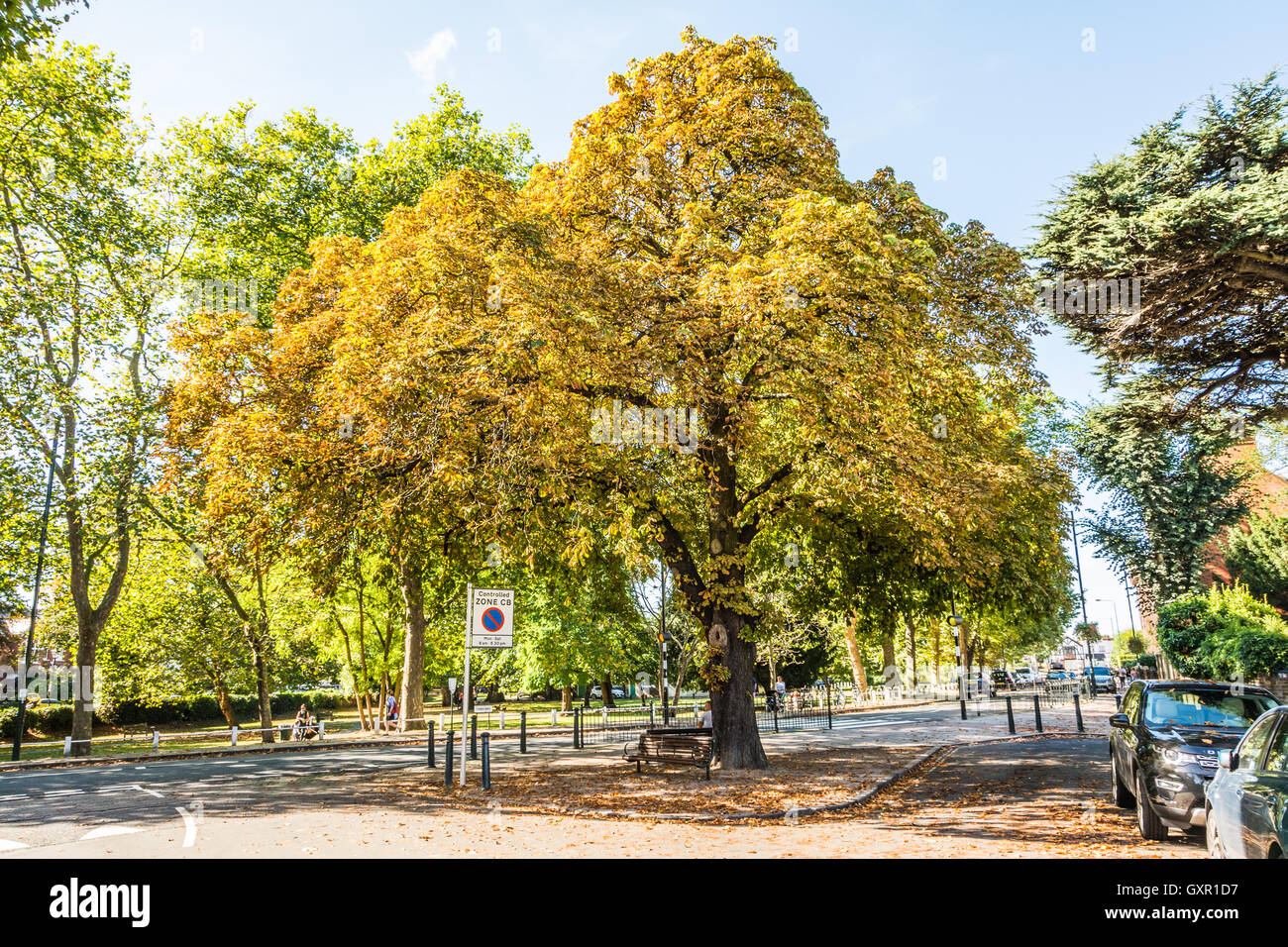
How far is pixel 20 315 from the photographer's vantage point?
2433 cm

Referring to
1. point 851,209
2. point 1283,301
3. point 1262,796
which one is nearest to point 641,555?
point 851,209

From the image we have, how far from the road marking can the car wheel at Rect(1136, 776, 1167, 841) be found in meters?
12.3

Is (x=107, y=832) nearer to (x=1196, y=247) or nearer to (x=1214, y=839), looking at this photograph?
(x=1214, y=839)

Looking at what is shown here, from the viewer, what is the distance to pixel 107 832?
32.5 feet

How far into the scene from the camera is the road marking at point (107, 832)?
9.61 m

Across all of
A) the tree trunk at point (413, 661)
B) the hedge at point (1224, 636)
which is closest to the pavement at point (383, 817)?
the hedge at point (1224, 636)

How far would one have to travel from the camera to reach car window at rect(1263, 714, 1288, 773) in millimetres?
5340

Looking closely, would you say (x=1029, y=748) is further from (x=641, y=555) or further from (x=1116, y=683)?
(x=1116, y=683)

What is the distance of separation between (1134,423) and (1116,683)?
3205 cm

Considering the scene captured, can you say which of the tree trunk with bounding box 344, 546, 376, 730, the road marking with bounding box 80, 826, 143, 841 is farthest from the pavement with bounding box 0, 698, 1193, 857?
the tree trunk with bounding box 344, 546, 376, 730

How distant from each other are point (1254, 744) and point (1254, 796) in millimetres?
1041

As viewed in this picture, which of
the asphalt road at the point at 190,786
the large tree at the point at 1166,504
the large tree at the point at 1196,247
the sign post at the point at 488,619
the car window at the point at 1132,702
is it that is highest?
the large tree at the point at 1196,247

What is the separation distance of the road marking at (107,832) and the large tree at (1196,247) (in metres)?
20.0

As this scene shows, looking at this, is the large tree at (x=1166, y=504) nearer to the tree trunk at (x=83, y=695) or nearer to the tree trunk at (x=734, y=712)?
the tree trunk at (x=734, y=712)
